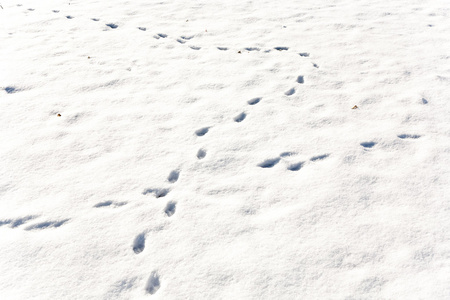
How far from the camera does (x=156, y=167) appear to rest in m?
2.83

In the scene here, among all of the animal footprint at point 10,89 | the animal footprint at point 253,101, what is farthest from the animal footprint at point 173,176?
the animal footprint at point 10,89

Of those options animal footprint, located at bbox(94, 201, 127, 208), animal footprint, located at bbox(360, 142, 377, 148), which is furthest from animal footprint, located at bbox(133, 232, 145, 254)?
animal footprint, located at bbox(360, 142, 377, 148)

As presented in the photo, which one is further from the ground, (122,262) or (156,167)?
(156,167)

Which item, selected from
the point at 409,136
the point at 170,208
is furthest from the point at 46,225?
the point at 409,136

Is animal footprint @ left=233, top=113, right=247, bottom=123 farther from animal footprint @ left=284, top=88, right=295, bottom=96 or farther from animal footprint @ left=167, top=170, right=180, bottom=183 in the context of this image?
animal footprint @ left=167, top=170, right=180, bottom=183

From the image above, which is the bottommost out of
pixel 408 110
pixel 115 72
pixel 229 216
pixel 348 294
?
pixel 348 294

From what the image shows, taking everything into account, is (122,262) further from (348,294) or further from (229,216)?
(348,294)

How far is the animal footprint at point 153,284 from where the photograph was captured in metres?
2.05

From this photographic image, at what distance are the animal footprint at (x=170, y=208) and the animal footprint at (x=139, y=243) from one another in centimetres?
22

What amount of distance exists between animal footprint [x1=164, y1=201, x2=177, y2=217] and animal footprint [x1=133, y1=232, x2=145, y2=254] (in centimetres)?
22

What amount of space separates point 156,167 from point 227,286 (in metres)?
1.13

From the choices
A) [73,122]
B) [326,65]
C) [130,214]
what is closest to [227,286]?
[130,214]

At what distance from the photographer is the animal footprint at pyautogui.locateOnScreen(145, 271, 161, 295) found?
6.73 feet

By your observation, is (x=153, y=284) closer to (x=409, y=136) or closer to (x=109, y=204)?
(x=109, y=204)
